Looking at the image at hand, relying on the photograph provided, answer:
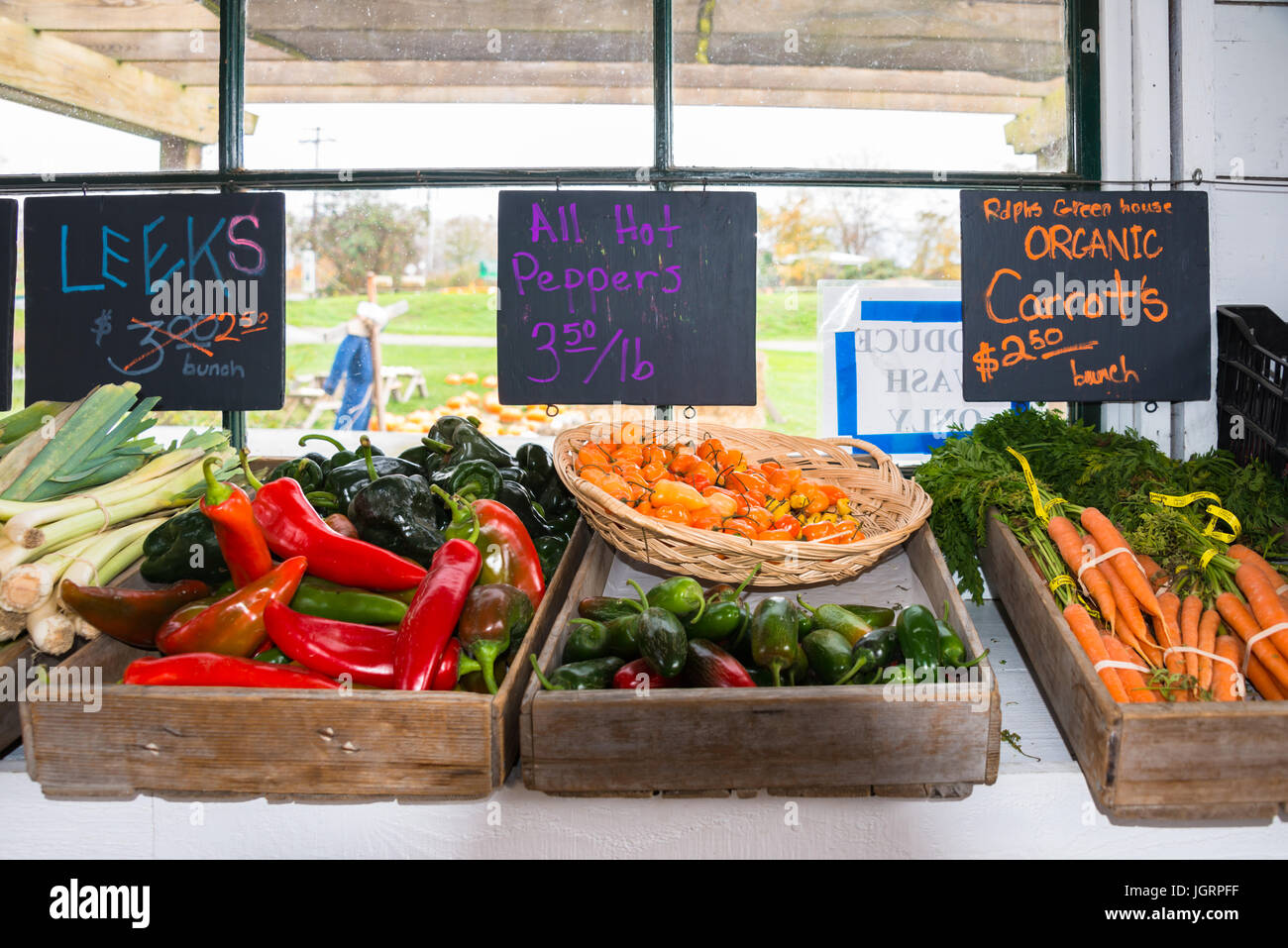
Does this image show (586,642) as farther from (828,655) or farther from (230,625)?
(230,625)

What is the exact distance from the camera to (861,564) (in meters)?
2.33

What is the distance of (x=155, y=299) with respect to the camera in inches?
128

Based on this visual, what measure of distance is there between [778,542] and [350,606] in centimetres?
101

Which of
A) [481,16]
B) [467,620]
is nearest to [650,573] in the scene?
[467,620]

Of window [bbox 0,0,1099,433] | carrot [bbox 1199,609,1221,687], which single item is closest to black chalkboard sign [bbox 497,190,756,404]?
window [bbox 0,0,1099,433]

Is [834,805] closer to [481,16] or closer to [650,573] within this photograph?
[650,573]

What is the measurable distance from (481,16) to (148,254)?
1.45 metres

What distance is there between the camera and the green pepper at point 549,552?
8.39 ft

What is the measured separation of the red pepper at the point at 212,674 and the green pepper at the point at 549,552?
77cm

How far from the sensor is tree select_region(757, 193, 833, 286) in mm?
3271

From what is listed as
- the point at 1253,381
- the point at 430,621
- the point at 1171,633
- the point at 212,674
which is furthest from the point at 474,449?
the point at 1253,381

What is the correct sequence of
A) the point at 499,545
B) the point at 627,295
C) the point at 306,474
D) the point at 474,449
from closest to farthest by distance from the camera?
1. the point at 499,545
2. the point at 306,474
3. the point at 474,449
4. the point at 627,295

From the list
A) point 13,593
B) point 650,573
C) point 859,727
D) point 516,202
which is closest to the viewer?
point 859,727

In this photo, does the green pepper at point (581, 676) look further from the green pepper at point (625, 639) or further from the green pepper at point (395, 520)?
the green pepper at point (395, 520)
